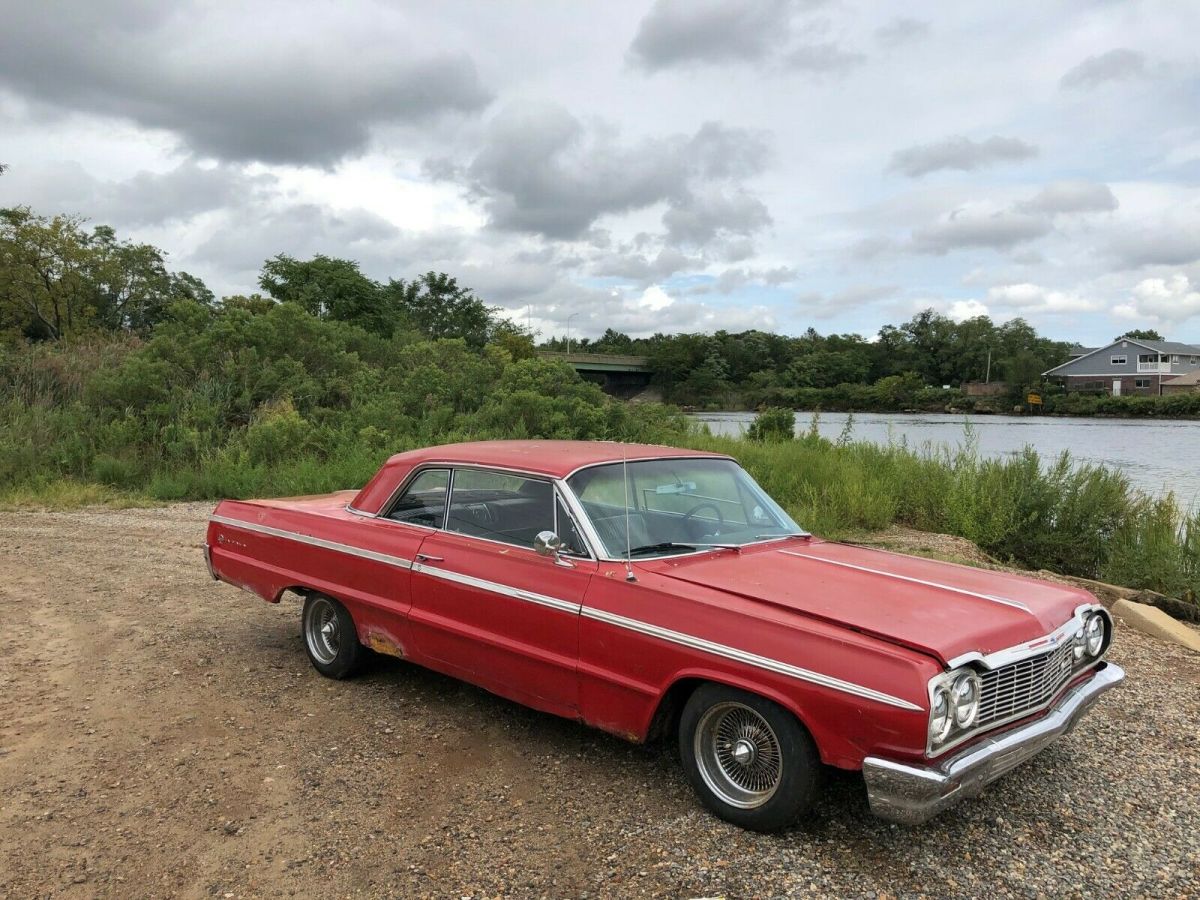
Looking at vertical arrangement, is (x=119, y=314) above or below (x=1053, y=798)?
above

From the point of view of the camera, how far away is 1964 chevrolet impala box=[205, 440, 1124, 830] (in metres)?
2.96

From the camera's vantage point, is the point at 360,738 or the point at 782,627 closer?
the point at 782,627

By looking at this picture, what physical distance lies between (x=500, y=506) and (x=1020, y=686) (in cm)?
253

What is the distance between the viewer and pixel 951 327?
60312 mm

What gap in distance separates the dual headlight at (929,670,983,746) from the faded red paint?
55 mm

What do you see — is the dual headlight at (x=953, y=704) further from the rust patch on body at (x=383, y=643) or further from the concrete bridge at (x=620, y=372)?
the concrete bridge at (x=620, y=372)

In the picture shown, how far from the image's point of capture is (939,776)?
281 cm

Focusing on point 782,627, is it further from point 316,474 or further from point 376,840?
point 316,474

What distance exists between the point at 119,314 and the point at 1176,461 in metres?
51.9

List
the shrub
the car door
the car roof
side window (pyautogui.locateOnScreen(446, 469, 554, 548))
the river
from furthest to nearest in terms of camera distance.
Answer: the shrub
the river
the car roof
side window (pyautogui.locateOnScreen(446, 469, 554, 548))
the car door

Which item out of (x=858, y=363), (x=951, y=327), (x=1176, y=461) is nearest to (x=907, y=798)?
(x=1176, y=461)

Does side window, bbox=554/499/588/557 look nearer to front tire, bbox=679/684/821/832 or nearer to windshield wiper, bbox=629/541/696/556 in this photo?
windshield wiper, bbox=629/541/696/556

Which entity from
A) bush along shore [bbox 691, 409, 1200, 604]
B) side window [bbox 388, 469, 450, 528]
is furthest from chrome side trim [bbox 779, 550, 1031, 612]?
bush along shore [bbox 691, 409, 1200, 604]

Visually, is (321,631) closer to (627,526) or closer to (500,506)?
(500,506)
